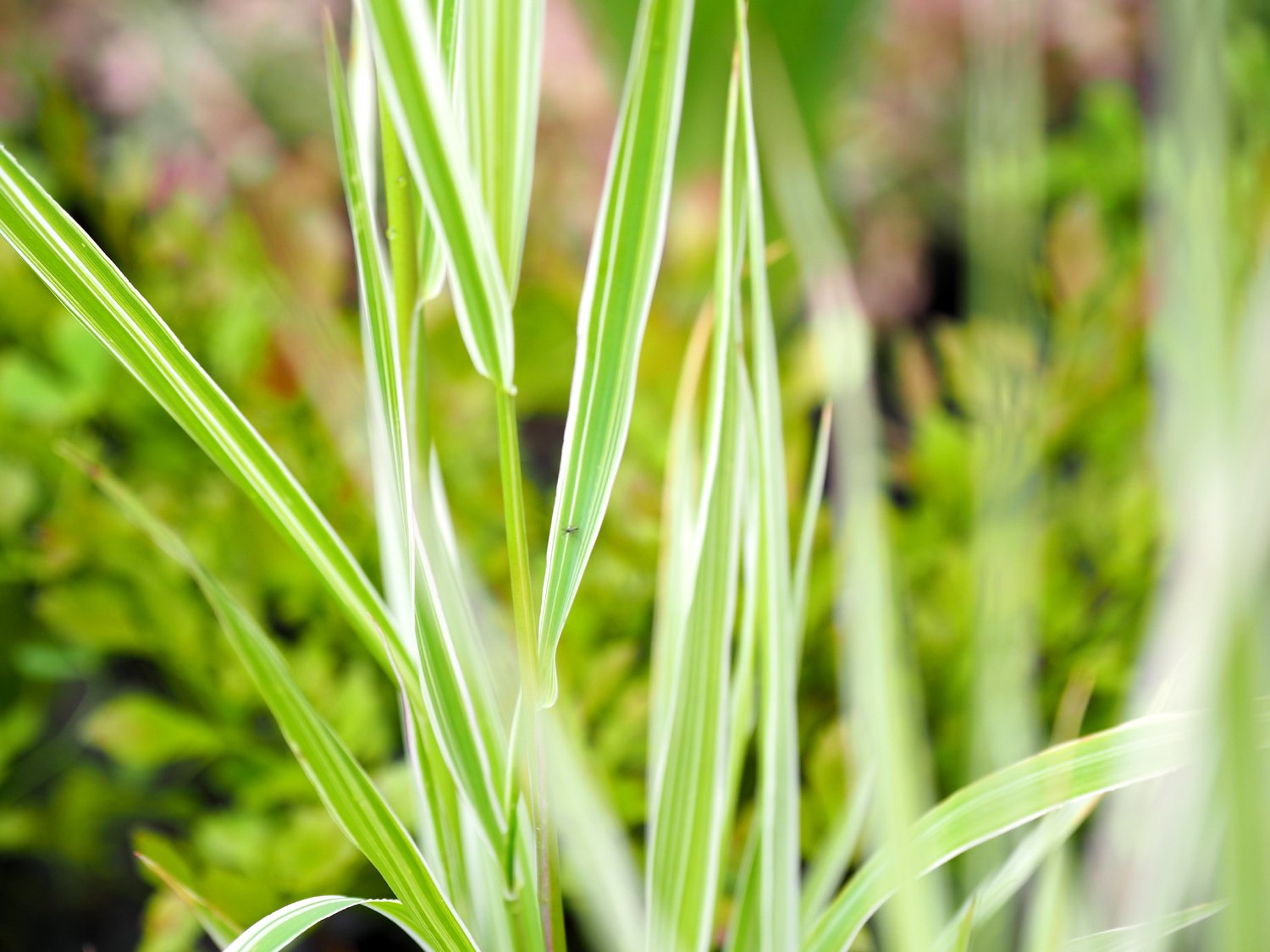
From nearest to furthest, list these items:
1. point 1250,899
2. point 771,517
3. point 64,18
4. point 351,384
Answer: point 1250,899, point 771,517, point 351,384, point 64,18

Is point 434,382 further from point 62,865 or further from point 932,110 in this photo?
point 932,110

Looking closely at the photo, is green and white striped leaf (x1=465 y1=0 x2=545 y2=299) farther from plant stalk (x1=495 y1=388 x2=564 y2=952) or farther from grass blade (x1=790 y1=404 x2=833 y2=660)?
grass blade (x1=790 y1=404 x2=833 y2=660)

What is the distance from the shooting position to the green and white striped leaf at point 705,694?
381 mm

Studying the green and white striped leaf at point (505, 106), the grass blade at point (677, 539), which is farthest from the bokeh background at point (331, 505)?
the green and white striped leaf at point (505, 106)

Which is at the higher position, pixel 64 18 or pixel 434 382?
pixel 64 18

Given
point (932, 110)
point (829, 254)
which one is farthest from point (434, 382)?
point (932, 110)

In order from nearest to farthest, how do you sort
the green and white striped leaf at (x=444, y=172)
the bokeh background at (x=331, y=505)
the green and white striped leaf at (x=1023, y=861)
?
the green and white striped leaf at (x=444, y=172)
the green and white striped leaf at (x=1023, y=861)
the bokeh background at (x=331, y=505)

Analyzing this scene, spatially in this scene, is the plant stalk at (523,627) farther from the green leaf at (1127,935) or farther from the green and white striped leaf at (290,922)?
the green leaf at (1127,935)

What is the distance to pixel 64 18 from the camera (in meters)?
1.40

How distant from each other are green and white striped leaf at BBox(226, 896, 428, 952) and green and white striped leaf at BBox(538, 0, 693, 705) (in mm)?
94

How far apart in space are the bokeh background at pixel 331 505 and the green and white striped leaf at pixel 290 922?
0.14 m

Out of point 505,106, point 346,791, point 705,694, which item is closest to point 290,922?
point 346,791

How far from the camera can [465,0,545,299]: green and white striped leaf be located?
1.02 ft

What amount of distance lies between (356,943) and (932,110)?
1346 millimetres
